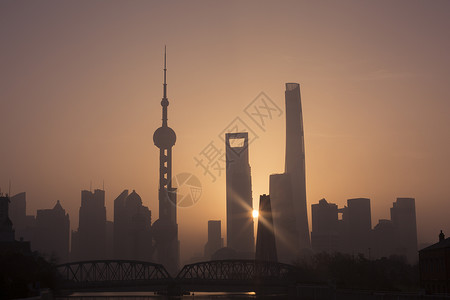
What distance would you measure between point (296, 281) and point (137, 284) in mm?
46785

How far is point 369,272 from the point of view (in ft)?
544

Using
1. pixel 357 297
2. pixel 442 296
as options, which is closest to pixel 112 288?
pixel 357 297

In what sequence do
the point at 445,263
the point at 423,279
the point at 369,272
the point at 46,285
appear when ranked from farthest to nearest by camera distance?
the point at 369,272, the point at 46,285, the point at 423,279, the point at 445,263

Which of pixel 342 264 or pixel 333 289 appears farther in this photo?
pixel 342 264

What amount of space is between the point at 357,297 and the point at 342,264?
59220 mm

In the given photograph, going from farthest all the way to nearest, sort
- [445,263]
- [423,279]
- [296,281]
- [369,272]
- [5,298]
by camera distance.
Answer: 1. [296,281]
2. [369,272]
3. [423,279]
4. [445,263]
5. [5,298]

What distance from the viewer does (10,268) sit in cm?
13750

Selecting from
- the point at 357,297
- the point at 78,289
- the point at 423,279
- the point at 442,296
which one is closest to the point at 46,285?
the point at 78,289

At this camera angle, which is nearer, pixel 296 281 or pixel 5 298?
pixel 5 298

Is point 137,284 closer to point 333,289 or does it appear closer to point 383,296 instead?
point 333,289

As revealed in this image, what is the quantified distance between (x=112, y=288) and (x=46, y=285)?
60461mm

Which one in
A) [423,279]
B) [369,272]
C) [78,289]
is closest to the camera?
[423,279]

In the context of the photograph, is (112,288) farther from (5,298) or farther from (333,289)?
(5,298)

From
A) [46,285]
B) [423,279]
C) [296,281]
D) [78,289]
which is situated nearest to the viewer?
[423,279]
